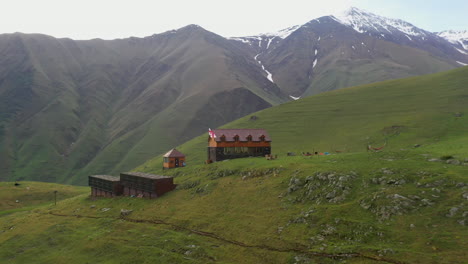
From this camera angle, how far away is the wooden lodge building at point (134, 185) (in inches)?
2618

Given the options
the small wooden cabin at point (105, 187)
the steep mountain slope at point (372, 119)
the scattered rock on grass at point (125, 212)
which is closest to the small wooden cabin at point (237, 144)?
the steep mountain slope at point (372, 119)

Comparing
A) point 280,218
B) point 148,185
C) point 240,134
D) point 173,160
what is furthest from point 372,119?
point 280,218

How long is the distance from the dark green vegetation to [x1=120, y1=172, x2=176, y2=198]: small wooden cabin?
222cm

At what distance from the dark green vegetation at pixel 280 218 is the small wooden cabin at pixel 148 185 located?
2216 mm

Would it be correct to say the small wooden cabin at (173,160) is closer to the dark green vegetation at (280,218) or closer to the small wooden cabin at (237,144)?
the dark green vegetation at (280,218)

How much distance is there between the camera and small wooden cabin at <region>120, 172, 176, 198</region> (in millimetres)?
66188

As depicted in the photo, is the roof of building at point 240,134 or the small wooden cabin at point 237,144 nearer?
the small wooden cabin at point 237,144

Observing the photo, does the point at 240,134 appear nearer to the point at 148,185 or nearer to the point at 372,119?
the point at 148,185

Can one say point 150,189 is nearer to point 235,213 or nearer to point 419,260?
point 235,213

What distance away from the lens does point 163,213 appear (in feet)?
188

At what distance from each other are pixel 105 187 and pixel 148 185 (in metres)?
16.5

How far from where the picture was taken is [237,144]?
83875mm

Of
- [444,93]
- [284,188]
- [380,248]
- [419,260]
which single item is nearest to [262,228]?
[284,188]

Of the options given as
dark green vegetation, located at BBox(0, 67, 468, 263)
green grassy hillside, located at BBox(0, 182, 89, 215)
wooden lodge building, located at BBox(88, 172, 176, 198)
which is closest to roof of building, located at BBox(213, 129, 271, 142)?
dark green vegetation, located at BBox(0, 67, 468, 263)
